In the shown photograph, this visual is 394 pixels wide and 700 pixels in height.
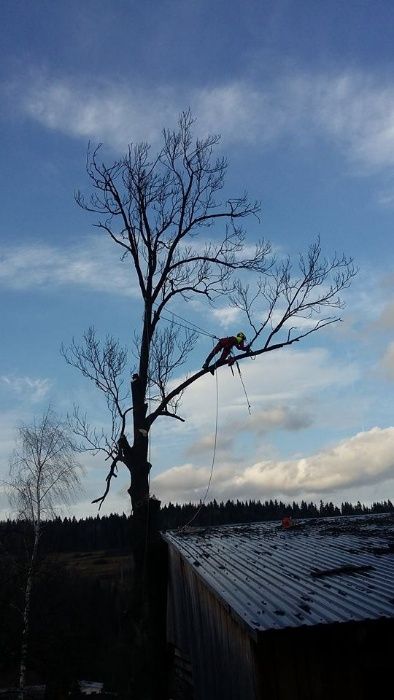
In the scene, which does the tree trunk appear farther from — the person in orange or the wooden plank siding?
the wooden plank siding

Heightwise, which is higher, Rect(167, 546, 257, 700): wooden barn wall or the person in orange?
→ the person in orange

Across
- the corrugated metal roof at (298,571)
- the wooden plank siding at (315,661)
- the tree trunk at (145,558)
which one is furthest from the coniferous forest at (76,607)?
the wooden plank siding at (315,661)

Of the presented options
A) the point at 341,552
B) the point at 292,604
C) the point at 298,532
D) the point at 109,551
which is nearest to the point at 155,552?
the point at 298,532

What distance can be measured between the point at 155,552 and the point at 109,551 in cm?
9143

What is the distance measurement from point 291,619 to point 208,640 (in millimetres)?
4177

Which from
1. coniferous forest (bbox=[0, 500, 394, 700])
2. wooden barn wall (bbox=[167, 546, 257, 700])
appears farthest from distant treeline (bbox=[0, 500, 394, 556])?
wooden barn wall (bbox=[167, 546, 257, 700])

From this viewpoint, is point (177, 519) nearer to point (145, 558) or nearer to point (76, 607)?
point (76, 607)

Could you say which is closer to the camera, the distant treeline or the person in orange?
the person in orange

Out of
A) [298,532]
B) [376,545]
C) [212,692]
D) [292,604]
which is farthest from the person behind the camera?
[298,532]

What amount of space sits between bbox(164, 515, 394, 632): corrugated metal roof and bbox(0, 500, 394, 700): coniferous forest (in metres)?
1.88

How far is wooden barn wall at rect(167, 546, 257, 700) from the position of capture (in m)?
8.35

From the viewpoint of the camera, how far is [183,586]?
13367 millimetres

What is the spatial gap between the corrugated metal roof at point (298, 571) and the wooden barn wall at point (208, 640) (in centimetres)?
43

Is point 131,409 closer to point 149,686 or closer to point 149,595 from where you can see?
point 149,595
